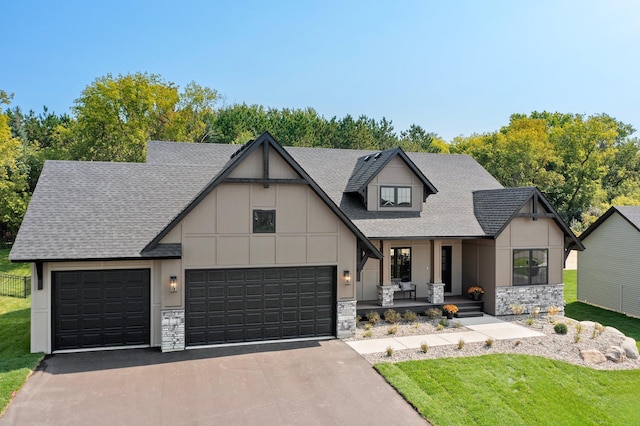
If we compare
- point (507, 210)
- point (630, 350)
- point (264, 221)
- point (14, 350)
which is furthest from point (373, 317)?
point (14, 350)

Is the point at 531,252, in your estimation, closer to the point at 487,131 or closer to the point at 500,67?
the point at 500,67

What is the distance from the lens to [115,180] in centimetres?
1461

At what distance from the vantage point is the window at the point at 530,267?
17.0m

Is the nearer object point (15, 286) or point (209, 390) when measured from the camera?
point (209, 390)

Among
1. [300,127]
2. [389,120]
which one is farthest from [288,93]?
[389,120]

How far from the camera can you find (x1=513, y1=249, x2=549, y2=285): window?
55.9ft

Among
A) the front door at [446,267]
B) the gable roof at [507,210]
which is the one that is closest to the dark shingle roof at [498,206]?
the gable roof at [507,210]

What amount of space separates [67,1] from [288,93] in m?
38.2

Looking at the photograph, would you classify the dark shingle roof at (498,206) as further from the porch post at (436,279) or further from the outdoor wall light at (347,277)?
the outdoor wall light at (347,277)

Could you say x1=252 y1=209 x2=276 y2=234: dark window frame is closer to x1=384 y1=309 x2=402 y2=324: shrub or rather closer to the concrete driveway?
the concrete driveway

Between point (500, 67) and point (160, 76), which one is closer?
point (500, 67)

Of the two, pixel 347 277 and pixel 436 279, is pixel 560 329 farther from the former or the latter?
pixel 347 277

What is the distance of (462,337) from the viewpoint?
44.5ft

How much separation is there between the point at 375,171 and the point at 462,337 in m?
7.02
